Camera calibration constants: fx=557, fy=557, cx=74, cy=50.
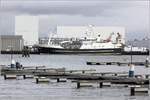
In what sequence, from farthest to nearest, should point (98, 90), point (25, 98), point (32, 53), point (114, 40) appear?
point (32, 53) → point (114, 40) → point (98, 90) → point (25, 98)

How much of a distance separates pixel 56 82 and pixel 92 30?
453 ft

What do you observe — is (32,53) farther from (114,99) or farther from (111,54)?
(114,99)

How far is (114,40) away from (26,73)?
415 feet

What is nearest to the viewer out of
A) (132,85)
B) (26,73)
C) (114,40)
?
(132,85)

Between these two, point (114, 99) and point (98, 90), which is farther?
point (98, 90)

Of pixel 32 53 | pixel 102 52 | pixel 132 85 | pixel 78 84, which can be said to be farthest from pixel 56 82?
pixel 32 53

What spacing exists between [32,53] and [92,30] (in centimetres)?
2114

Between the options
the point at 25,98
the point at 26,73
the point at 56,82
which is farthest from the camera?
the point at 26,73

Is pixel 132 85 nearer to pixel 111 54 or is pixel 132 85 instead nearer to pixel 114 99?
pixel 114 99

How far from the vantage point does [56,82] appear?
43.5 meters

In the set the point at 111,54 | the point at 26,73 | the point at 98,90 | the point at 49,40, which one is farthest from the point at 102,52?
the point at 98,90

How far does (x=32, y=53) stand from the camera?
18312cm

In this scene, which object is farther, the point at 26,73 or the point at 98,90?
the point at 26,73

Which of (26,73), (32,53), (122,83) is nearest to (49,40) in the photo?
(32,53)
